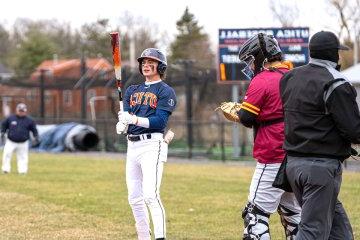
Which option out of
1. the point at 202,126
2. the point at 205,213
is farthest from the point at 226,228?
the point at 202,126

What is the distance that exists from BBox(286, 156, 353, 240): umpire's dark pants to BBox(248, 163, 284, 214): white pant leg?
940 millimetres

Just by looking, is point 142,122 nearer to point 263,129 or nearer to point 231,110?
point 231,110

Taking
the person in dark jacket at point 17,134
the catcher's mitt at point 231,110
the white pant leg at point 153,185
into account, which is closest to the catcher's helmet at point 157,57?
the white pant leg at point 153,185

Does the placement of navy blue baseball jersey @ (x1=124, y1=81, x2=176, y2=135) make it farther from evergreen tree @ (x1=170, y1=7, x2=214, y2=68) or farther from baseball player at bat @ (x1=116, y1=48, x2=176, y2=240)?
evergreen tree @ (x1=170, y1=7, x2=214, y2=68)

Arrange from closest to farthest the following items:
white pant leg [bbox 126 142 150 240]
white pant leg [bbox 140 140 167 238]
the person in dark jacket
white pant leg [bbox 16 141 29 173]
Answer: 1. white pant leg [bbox 140 140 167 238]
2. white pant leg [bbox 126 142 150 240]
3. white pant leg [bbox 16 141 29 173]
4. the person in dark jacket

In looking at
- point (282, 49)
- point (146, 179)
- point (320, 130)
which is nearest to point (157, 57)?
point (146, 179)

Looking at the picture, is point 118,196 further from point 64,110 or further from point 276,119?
point 64,110

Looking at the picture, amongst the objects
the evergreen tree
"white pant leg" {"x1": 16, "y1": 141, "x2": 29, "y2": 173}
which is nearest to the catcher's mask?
"white pant leg" {"x1": 16, "y1": 141, "x2": 29, "y2": 173}

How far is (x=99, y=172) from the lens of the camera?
23.0 m

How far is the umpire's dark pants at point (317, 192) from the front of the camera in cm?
630

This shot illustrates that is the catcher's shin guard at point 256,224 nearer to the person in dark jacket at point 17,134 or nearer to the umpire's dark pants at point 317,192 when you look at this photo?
the umpire's dark pants at point 317,192

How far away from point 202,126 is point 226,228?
19939 millimetres

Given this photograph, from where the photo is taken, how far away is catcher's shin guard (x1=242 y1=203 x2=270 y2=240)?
24.3ft

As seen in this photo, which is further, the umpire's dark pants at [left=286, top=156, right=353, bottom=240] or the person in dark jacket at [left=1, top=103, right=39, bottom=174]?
the person in dark jacket at [left=1, top=103, right=39, bottom=174]
